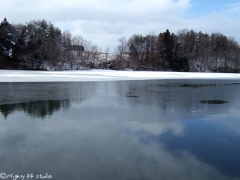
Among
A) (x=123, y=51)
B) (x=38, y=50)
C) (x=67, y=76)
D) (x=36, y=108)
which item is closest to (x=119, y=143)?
(x=36, y=108)

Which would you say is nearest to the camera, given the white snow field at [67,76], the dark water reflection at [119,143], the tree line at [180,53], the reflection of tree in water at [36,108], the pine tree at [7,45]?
the dark water reflection at [119,143]

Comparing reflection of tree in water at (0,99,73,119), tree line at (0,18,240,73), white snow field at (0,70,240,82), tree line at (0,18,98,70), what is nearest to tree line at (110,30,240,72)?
tree line at (0,18,240,73)

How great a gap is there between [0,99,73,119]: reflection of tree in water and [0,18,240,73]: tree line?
1436 inches

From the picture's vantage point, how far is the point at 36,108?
8562 millimetres

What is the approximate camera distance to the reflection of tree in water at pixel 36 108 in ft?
25.3

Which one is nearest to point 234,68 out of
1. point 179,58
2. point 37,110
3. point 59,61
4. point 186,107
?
point 179,58

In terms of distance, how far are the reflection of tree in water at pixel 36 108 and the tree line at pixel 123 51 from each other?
36.5 metres

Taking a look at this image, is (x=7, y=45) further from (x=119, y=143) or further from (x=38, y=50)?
(x=119, y=143)

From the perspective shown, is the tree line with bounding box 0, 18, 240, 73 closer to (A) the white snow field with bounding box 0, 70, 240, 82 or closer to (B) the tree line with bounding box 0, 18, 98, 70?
(B) the tree line with bounding box 0, 18, 98, 70

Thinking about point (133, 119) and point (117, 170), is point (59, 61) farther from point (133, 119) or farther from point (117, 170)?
point (117, 170)

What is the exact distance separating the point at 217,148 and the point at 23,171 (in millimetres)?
4099

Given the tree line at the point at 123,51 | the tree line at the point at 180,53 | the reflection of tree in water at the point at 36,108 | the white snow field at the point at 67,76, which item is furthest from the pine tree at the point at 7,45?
the reflection of tree in water at the point at 36,108

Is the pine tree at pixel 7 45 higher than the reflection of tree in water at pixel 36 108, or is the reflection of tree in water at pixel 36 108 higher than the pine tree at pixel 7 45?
the pine tree at pixel 7 45

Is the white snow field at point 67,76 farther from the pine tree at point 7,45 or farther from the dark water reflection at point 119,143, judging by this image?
the dark water reflection at point 119,143
